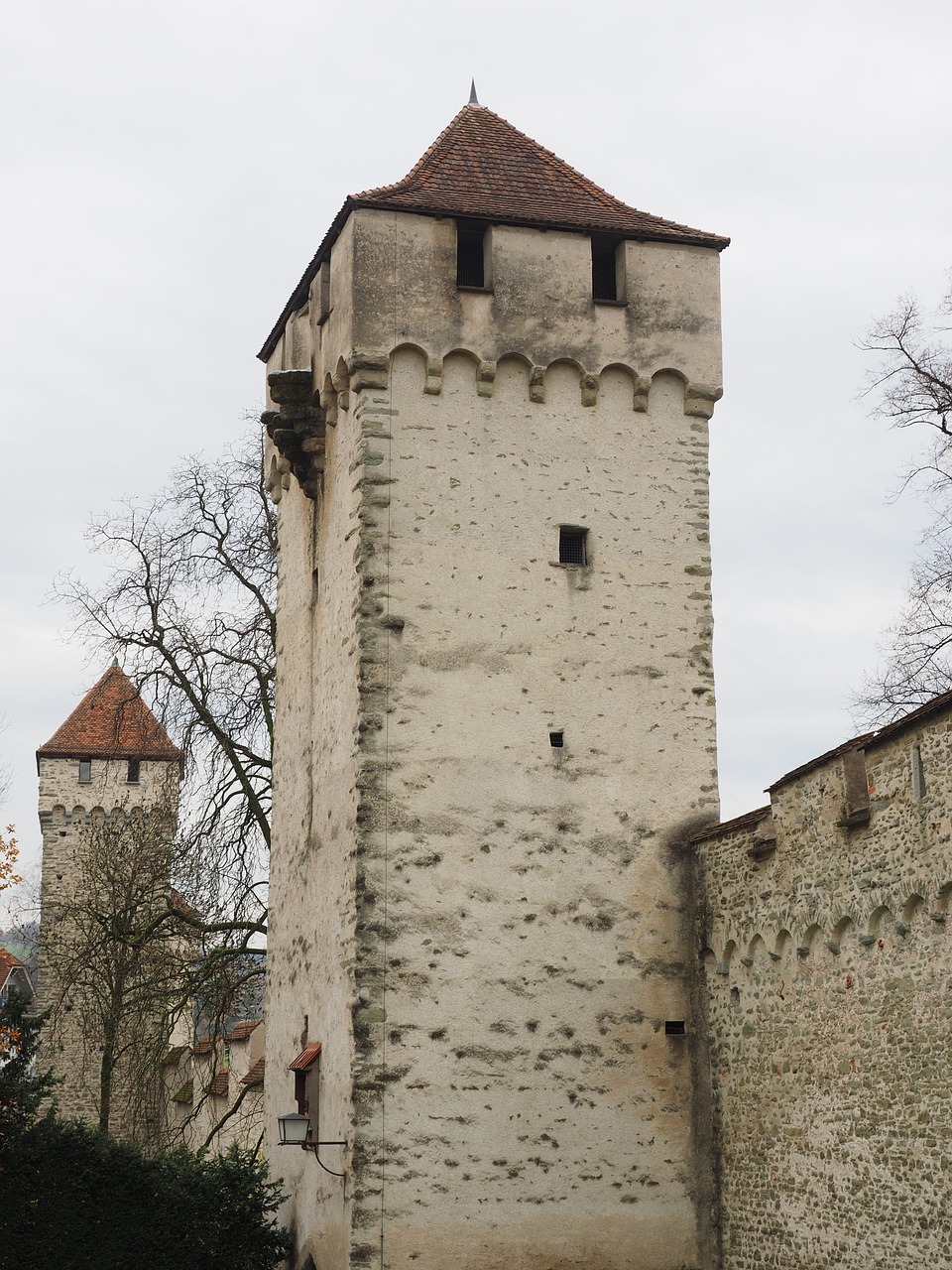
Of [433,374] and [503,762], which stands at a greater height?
[433,374]

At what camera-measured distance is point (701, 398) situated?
15.2 metres

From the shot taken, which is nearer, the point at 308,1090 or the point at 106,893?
the point at 308,1090

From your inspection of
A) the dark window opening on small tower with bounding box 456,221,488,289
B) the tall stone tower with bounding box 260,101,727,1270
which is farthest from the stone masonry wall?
the dark window opening on small tower with bounding box 456,221,488,289

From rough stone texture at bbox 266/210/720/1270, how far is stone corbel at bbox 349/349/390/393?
0.02 meters

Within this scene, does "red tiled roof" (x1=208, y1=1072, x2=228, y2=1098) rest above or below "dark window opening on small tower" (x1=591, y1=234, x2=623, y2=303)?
below

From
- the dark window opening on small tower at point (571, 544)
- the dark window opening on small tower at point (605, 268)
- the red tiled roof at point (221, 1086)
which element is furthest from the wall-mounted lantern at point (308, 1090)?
the red tiled roof at point (221, 1086)

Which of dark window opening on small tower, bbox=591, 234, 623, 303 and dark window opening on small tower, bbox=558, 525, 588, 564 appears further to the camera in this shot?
dark window opening on small tower, bbox=591, 234, 623, 303

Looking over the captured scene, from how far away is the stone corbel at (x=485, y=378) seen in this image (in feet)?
47.6

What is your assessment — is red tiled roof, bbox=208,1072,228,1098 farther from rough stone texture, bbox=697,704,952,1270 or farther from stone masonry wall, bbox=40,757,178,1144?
stone masonry wall, bbox=40,757,178,1144

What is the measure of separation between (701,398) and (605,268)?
146 cm

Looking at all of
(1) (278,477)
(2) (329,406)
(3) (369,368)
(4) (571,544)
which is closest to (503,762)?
(4) (571,544)

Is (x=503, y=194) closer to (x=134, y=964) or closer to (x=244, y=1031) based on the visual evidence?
(x=134, y=964)

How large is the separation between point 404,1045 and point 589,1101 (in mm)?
1502

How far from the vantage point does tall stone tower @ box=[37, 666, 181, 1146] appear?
20.3 m
